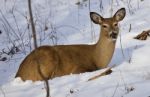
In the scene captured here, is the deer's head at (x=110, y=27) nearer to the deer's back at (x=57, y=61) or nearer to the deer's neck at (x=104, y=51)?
the deer's neck at (x=104, y=51)

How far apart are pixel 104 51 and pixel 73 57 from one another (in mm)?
468

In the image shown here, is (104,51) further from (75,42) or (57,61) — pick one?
(75,42)

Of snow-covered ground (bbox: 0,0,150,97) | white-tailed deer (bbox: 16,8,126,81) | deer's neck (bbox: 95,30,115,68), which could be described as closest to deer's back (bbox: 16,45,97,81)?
white-tailed deer (bbox: 16,8,126,81)

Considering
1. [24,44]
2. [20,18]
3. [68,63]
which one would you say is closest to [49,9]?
[20,18]

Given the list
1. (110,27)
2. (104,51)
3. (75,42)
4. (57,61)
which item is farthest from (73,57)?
(75,42)

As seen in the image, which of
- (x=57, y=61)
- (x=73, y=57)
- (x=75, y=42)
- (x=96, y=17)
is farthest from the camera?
(x=75, y=42)

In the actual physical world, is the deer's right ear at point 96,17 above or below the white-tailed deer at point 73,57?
above

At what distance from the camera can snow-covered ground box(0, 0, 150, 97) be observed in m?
6.51

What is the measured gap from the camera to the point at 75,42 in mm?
9922

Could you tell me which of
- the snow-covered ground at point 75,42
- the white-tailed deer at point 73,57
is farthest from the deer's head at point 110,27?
the snow-covered ground at point 75,42

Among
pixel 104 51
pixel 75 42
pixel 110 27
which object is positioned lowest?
pixel 75 42

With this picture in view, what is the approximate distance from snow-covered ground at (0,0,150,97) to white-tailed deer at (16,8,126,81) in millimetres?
220

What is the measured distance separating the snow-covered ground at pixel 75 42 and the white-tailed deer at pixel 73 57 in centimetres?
22

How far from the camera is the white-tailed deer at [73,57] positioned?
26.5 feet
